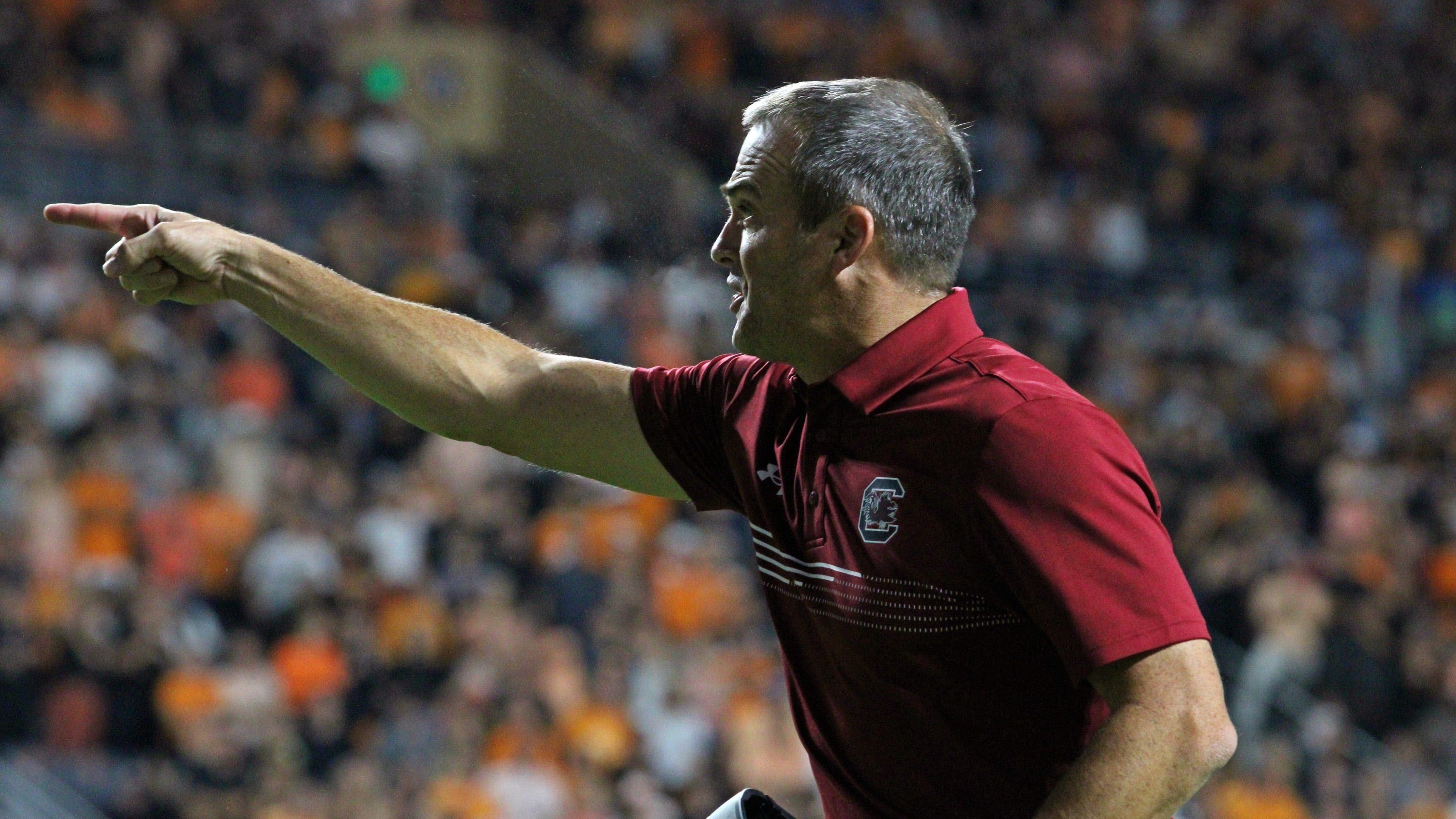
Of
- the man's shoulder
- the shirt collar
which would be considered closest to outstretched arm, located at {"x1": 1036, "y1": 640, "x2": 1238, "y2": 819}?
the man's shoulder

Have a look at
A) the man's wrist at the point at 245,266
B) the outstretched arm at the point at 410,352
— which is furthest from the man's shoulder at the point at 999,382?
the man's wrist at the point at 245,266

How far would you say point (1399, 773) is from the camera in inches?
356

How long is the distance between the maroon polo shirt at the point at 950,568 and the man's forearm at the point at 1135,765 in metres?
0.08

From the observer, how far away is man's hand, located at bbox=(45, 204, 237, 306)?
2525 millimetres

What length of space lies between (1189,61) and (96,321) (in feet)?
35.1

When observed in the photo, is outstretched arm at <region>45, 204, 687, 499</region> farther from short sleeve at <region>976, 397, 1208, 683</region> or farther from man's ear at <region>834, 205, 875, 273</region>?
short sleeve at <region>976, 397, 1208, 683</region>

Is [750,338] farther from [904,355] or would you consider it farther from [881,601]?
[881,601]

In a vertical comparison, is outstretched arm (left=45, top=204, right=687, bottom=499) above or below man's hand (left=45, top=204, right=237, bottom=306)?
below

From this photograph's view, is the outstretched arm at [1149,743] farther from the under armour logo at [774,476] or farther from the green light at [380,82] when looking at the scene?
the green light at [380,82]

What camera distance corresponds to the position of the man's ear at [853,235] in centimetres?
227

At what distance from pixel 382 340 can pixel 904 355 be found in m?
0.85

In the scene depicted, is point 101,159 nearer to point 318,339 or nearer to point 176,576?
point 176,576

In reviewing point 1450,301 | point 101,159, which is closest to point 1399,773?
point 1450,301

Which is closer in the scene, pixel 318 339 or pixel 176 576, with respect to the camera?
pixel 318 339
